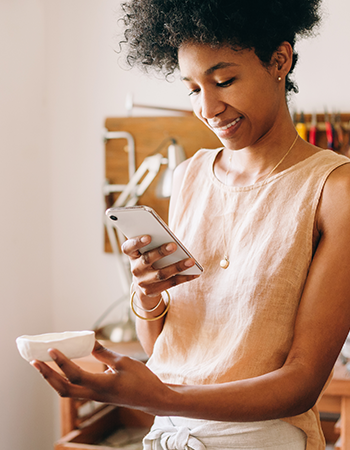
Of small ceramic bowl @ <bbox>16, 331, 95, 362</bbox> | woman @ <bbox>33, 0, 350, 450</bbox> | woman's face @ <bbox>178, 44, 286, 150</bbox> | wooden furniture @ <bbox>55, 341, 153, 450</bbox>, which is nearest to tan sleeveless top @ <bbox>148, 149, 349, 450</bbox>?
woman @ <bbox>33, 0, 350, 450</bbox>

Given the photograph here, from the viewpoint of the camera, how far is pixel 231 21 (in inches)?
30.2

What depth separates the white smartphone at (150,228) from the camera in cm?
73

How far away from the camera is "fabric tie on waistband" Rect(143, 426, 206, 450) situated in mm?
813

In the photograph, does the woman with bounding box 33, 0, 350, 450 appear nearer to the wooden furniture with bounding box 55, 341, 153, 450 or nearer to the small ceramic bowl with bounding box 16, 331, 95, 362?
the small ceramic bowl with bounding box 16, 331, 95, 362

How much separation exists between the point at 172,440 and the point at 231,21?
66 cm

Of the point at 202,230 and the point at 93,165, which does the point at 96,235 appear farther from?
the point at 202,230

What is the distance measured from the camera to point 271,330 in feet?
2.58

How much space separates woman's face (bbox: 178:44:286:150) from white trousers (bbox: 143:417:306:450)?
17.7 inches

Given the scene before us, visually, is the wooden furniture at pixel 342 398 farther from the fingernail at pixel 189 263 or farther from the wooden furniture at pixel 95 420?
the fingernail at pixel 189 263

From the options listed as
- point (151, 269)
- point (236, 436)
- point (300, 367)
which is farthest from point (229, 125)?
point (236, 436)

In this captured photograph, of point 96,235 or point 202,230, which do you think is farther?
point 96,235

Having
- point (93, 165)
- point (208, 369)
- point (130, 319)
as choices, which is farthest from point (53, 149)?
point (208, 369)

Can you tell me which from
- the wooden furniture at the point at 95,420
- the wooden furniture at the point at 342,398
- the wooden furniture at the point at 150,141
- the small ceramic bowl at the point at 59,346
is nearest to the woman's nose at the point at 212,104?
the small ceramic bowl at the point at 59,346

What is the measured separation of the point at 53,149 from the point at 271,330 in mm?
1788
